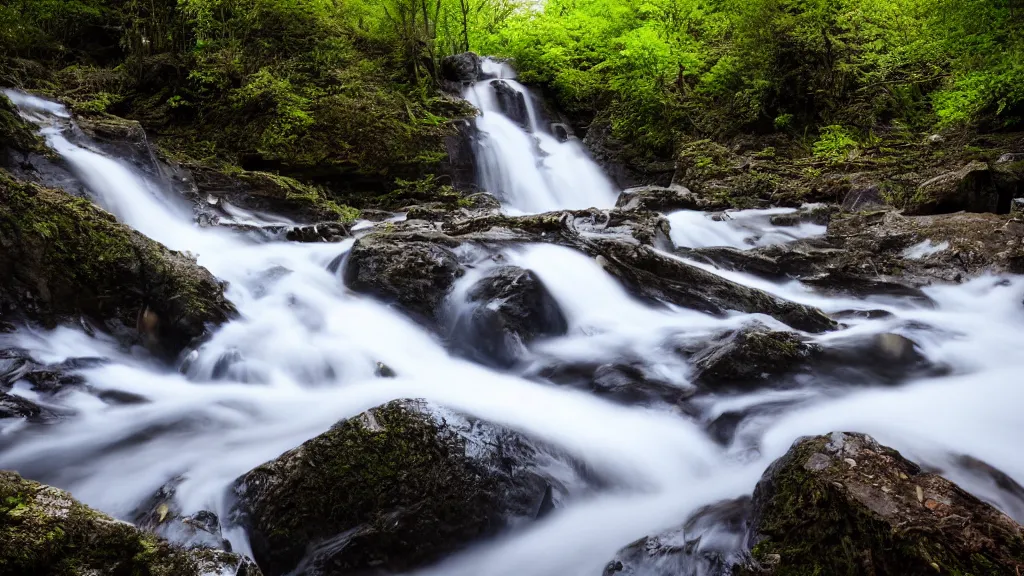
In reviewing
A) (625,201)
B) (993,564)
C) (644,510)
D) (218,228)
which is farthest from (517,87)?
(993,564)

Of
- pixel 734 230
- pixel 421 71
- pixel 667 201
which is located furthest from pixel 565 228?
pixel 421 71

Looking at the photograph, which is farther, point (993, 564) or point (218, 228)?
point (218, 228)

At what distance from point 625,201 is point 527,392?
6.44m

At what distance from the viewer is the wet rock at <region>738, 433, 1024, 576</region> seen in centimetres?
193

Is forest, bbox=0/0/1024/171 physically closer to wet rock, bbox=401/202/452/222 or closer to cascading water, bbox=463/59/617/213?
cascading water, bbox=463/59/617/213

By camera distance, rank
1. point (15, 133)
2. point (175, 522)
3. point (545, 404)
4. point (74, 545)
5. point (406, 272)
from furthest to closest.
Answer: point (15, 133), point (406, 272), point (545, 404), point (175, 522), point (74, 545)

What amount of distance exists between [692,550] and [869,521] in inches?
33.2

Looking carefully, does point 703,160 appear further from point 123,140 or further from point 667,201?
point 123,140

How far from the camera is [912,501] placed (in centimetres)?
→ 213

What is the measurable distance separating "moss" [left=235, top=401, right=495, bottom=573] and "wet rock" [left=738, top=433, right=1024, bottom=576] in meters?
1.42

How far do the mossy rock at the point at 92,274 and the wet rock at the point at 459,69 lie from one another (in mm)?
11416

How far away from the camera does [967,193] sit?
7.59 meters

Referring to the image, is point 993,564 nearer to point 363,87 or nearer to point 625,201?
point 625,201

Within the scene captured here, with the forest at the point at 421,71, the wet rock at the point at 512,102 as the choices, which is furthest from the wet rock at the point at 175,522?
the wet rock at the point at 512,102
